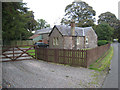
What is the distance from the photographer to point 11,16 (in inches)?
242

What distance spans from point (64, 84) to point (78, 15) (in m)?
49.2

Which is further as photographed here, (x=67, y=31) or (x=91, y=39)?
(x=91, y=39)

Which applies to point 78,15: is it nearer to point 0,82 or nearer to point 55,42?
point 55,42

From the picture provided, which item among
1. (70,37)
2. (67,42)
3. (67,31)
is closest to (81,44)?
(70,37)

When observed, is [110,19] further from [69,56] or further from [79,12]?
[69,56]

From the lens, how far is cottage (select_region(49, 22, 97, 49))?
2427 centimetres

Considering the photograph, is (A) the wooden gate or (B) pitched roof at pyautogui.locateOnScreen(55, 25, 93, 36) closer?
(A) the wooden gate

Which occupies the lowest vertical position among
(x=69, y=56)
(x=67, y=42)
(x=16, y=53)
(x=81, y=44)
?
(x=69, y=56)

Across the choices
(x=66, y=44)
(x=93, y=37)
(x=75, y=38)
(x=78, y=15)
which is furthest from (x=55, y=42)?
(x=78, y=15)

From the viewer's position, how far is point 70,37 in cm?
2503

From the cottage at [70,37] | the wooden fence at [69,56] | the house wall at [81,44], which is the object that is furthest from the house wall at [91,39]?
the wooden fence at [69,56]

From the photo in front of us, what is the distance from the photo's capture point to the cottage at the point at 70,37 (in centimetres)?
2427

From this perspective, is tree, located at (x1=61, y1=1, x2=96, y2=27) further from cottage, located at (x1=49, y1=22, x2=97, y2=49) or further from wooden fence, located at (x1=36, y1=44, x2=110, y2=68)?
wooden fence, located at (x1=36, y1=44, x2=110, y2=68)

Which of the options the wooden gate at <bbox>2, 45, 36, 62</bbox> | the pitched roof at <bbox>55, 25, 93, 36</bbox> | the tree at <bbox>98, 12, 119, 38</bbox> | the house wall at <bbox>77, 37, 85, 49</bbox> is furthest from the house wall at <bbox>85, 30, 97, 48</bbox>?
the tree at <bbox>98, 12, 119, 38</bbox>
